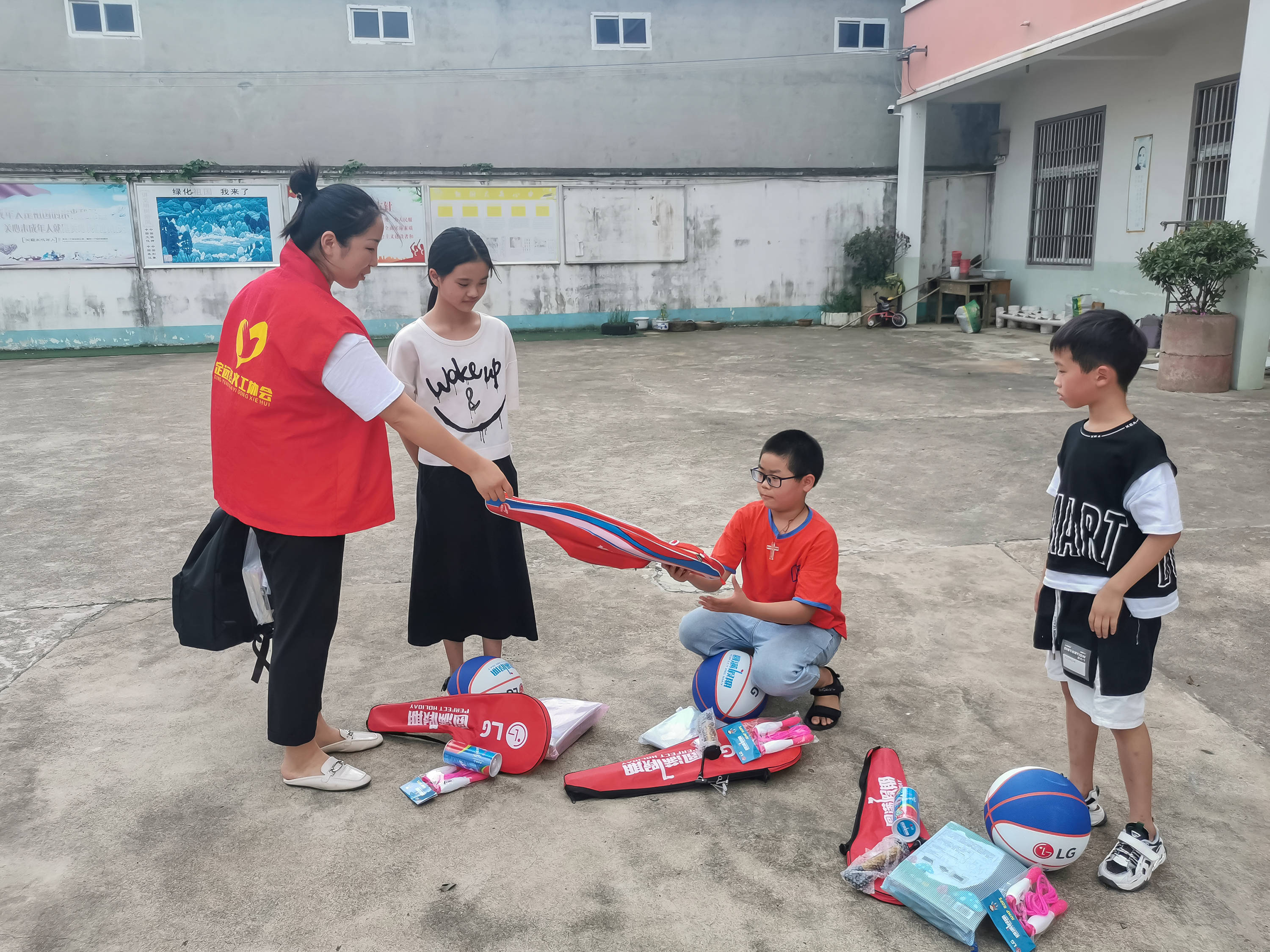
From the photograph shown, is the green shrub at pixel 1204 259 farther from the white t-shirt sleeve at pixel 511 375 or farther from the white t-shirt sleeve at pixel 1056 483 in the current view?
the white t-shirt sleeve at pixel 511 375

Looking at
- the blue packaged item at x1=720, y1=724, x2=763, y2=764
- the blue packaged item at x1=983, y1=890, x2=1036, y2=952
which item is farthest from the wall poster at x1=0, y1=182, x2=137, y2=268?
the blue packaged item at x1=983, y1=890, x2=1036, y2=952

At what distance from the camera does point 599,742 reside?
8.98 ft

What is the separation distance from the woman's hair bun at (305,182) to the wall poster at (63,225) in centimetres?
1320

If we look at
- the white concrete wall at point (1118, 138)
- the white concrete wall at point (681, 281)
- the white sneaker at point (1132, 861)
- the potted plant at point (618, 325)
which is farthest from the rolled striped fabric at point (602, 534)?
the white concrete wall at point (681, 281)

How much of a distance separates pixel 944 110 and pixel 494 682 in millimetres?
15205

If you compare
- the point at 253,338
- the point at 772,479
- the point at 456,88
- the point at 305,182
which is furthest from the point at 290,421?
the point at 456,88

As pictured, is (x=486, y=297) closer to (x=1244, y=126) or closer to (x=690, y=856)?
(x=1244, y=126)

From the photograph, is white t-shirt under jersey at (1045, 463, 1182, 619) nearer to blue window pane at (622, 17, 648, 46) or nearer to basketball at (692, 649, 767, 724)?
basketball at (692, 649, 767, 724)

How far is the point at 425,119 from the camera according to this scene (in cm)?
1428

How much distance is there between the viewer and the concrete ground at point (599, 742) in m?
2.02

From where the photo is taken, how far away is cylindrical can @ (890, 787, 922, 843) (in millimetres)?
2152

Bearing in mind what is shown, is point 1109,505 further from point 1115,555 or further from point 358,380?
point 358,380

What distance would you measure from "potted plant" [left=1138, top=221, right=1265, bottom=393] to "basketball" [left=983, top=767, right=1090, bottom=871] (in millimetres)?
7468

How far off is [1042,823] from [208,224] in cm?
1445
